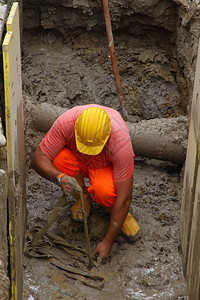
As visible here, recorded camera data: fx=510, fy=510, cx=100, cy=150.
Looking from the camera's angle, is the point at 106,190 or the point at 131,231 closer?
the point at 106,190

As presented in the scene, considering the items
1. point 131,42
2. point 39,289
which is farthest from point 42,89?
point 39,289

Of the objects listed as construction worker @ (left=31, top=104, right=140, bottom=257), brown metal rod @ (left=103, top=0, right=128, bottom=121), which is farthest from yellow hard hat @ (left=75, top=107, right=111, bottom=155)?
brown metal rod @ (left=103, top=0, right=128, bottom=121)

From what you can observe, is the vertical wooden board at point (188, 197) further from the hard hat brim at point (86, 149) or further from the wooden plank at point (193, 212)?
the hard hat brim at point (86, 149)

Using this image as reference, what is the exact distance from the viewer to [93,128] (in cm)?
396

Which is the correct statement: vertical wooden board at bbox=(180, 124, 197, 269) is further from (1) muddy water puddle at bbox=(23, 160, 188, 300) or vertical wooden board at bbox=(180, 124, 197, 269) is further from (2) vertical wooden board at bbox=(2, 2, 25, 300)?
(2) vertical wooden board at bbox=(2, 2, 25, 300)

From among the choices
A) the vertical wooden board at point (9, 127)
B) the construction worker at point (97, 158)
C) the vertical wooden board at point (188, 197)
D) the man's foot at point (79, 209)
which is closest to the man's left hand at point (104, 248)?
the construction worker at point (97, 158)

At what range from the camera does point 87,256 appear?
4.18m

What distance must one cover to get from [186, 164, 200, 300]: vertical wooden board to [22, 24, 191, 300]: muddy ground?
23 cm

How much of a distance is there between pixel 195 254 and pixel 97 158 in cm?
118

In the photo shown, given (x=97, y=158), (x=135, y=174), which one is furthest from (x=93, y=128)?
(x=135, y=174)

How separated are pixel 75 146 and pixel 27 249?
0.94 meters

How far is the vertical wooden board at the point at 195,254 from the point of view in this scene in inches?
139

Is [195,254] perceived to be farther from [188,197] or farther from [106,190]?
[106,190]

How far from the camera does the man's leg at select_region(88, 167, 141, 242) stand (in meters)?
4.25
